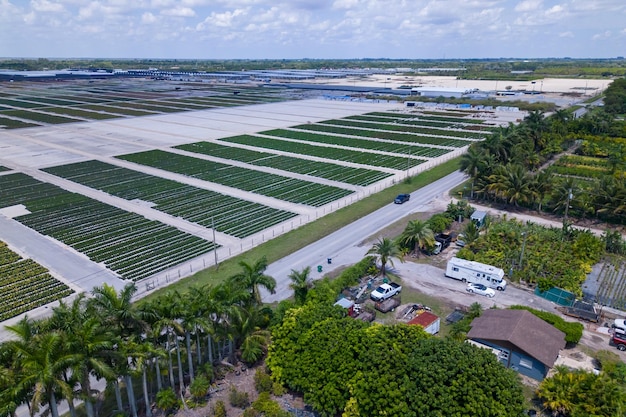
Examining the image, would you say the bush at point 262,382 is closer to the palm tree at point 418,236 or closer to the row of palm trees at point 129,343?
the row of palm trees at point 129,343

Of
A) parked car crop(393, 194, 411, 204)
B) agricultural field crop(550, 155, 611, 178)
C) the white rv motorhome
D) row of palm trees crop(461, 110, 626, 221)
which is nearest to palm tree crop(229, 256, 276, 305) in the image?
the white rv motorhome

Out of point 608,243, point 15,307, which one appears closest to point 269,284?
point 15,307

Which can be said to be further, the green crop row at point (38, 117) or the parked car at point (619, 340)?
the green crop row at point (38, 117)

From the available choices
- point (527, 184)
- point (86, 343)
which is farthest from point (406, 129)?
point (86, 343)

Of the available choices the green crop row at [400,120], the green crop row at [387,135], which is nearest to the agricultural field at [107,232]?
the green crop row at [387,135]

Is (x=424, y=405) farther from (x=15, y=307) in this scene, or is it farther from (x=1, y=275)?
(x=1, y=275)

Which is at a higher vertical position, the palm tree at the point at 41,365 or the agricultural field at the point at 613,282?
the palm tree at the point at 41,365
